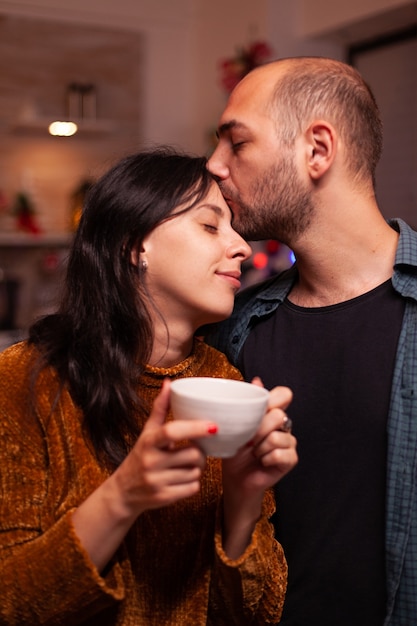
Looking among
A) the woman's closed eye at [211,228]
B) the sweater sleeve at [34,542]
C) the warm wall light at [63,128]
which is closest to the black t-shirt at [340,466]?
the woman's closed eye at [211,228]

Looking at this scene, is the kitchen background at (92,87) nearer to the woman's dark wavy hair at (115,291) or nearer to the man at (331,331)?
the man at (331,331)

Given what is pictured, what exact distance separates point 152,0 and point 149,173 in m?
4.37

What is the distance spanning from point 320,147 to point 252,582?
3.06 ft

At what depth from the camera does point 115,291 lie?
1.47 m

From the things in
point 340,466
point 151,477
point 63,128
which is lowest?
point 340,466

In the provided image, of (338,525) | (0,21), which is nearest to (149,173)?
(338,525)

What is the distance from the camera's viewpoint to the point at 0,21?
5074mm

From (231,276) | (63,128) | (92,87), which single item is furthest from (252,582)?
(92,87)

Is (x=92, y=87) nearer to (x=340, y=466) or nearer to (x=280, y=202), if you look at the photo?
(x=280, y=202)

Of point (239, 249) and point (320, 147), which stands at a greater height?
point (320, 147)

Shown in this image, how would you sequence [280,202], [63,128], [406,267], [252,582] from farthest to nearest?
[63,128], [280,202], [406,267], [252,582]

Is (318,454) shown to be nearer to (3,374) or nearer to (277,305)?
(277,305)

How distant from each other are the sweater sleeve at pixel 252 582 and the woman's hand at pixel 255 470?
0.08ft

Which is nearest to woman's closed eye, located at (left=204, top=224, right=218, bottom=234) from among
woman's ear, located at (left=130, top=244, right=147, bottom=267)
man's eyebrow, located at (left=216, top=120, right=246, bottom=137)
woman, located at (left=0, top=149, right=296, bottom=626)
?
woman, located at (left=0, top=149, right=296, bottom=626)
